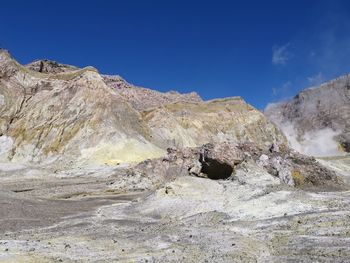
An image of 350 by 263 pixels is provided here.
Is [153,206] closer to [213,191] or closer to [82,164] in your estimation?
[213,191]

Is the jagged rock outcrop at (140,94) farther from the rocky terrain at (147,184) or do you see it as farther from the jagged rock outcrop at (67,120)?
the jagged rock outcrop at (67,120)

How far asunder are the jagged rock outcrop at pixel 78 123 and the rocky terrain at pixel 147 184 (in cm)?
29

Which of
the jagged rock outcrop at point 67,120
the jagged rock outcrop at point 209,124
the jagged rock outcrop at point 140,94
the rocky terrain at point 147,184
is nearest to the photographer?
the rocky terrain at point 147,184

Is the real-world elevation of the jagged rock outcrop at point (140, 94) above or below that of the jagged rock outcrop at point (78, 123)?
above

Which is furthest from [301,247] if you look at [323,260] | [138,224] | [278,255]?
[138,224]

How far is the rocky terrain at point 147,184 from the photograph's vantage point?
26984mm

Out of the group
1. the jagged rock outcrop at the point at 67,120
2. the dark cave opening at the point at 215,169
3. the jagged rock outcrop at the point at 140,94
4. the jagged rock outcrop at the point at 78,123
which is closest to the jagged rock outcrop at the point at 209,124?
the jagged rock outcrop at the point at 78,123

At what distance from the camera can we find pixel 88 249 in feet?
88.2

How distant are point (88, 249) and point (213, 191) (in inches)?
1041

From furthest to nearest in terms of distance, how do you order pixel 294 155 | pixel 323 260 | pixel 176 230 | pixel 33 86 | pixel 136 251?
pixel 33 86 → pixel 294 155 → pixel 176 230 → pixel 136 251 → pixel 323 260

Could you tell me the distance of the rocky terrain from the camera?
26984mm

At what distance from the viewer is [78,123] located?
10844 cm

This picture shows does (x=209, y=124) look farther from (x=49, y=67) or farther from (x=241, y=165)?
(x=241, y=165)

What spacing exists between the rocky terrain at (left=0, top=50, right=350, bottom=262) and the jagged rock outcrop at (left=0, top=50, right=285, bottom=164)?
29 cm
